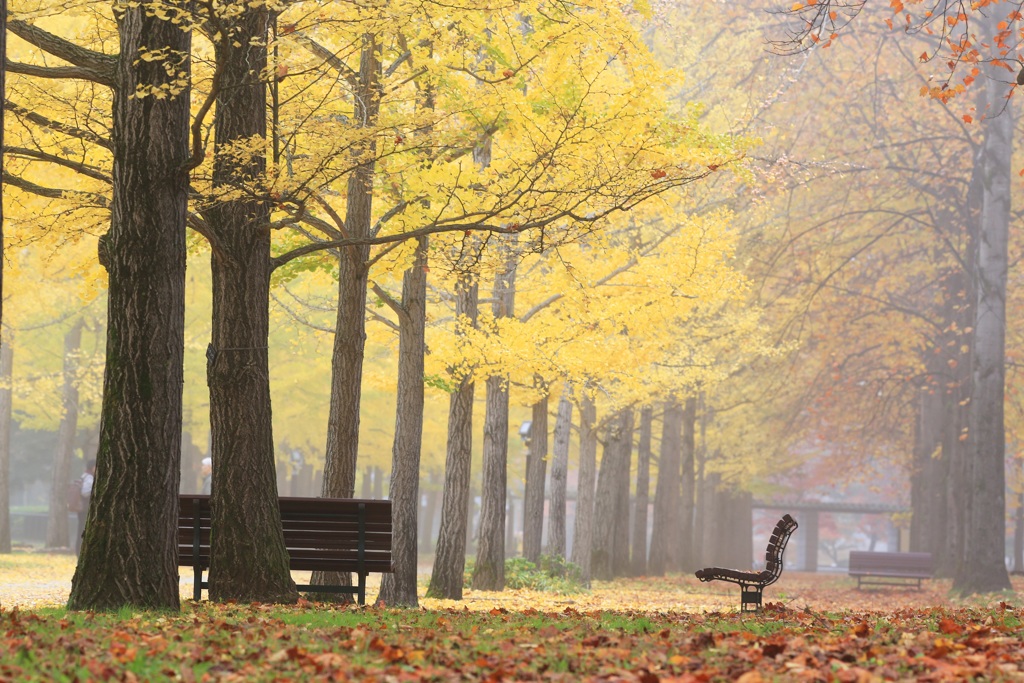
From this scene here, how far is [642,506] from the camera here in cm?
3047

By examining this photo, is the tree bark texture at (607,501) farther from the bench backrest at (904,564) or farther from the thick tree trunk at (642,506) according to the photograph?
the bench backrest at (904,564)

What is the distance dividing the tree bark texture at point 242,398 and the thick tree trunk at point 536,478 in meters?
12.2

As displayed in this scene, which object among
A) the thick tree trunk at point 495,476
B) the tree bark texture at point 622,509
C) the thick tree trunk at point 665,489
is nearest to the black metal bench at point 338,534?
the thick tree trunk at point 495,476

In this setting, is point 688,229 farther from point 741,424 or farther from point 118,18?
point 741,424

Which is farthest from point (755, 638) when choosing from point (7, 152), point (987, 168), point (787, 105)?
point (787, 105)

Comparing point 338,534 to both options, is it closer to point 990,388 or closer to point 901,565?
point 990,388

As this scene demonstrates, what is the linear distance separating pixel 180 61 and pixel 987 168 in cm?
1701

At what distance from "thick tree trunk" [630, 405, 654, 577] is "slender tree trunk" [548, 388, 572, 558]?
6.22 m

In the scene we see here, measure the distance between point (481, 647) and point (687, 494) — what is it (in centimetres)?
2968

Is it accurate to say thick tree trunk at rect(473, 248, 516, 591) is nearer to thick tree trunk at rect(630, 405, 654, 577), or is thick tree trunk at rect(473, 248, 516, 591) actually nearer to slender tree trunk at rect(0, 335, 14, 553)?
thick tree trunk at rect(630, 405, 654, 577)

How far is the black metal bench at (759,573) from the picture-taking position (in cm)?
1228

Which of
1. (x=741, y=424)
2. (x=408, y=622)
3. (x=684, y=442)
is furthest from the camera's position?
(x=741, y=424)

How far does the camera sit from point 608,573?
25.8m

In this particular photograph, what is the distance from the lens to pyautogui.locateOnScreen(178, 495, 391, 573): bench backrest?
1001 centimetres
